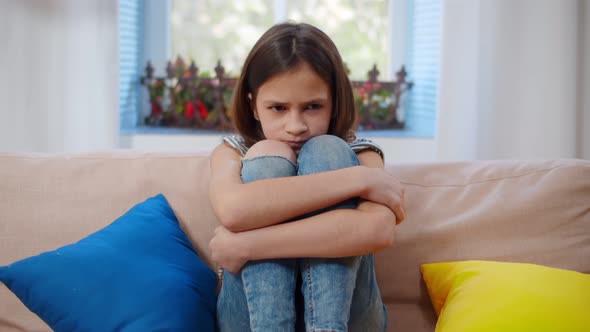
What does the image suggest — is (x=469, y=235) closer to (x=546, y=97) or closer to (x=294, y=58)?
(x=294, y=58)

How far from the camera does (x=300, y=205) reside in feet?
3.94

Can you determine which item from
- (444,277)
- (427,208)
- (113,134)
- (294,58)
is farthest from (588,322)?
(113,134)

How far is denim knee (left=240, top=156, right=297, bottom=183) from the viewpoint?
1252 millimetres

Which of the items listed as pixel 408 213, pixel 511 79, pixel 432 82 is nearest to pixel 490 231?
pixel 408 213

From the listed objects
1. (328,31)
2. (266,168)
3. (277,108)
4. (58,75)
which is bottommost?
(266,168)

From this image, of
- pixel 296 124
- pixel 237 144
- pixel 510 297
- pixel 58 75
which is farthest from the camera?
pixel 58 75

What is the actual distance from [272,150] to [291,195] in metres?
0.14

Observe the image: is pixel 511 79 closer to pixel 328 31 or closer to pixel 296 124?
pixel 328 31

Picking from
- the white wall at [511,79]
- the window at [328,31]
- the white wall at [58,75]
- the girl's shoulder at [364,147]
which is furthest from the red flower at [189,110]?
the girl's shoulder at [364,147]

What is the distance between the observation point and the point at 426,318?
1.51 meters

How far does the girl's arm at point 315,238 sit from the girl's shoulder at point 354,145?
24cm

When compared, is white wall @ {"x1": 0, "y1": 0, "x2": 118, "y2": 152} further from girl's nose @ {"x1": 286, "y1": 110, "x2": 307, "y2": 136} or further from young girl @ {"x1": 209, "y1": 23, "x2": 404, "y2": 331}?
girl's nose @ {"x1": 286, "y1": 110, "x2": 307, "y2": 136}

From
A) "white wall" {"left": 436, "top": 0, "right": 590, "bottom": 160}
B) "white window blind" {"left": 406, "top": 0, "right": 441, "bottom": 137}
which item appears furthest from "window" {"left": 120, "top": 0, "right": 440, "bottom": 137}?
"white wall" {"left": 436, "top": 0, "right": 590, "bottom": 160}

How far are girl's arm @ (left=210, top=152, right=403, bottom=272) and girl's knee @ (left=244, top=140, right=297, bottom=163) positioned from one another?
16cm
